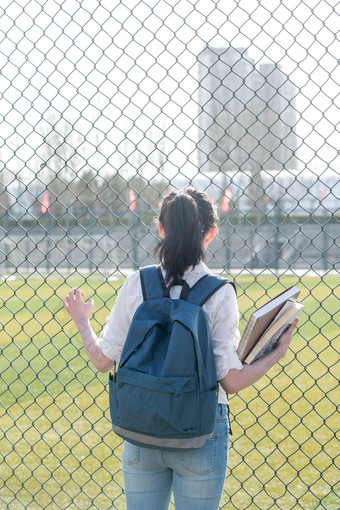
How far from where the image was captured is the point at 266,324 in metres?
1.87

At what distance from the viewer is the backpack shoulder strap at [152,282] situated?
6.08 feet

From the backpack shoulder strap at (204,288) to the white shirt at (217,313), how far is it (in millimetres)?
16

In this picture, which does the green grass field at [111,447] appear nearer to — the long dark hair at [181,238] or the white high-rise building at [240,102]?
the long dark hair at [181,238]

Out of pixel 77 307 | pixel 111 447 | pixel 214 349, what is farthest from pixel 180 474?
pixel 111 447

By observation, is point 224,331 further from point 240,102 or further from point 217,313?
point 240,102

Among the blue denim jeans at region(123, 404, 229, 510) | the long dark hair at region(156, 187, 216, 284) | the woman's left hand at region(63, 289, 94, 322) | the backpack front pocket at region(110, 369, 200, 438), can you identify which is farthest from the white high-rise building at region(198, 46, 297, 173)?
the blue denim jeans at region(123, 404, 229, 510)

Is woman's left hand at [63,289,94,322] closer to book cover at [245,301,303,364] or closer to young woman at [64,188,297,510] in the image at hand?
young woman at [64,188,297,510]

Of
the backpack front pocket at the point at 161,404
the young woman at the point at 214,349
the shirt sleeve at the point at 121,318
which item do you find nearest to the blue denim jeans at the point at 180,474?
the young woman at the point at 214,349

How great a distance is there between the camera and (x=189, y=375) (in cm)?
170

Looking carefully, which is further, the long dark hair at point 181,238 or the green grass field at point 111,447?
the green grass field at point 111,447

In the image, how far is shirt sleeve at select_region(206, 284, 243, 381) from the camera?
5.98ft

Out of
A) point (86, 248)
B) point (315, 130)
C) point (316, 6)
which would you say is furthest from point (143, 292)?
point (86, 248)

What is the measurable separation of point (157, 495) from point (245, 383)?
480mm

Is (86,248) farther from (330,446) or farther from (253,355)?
(253,355)
